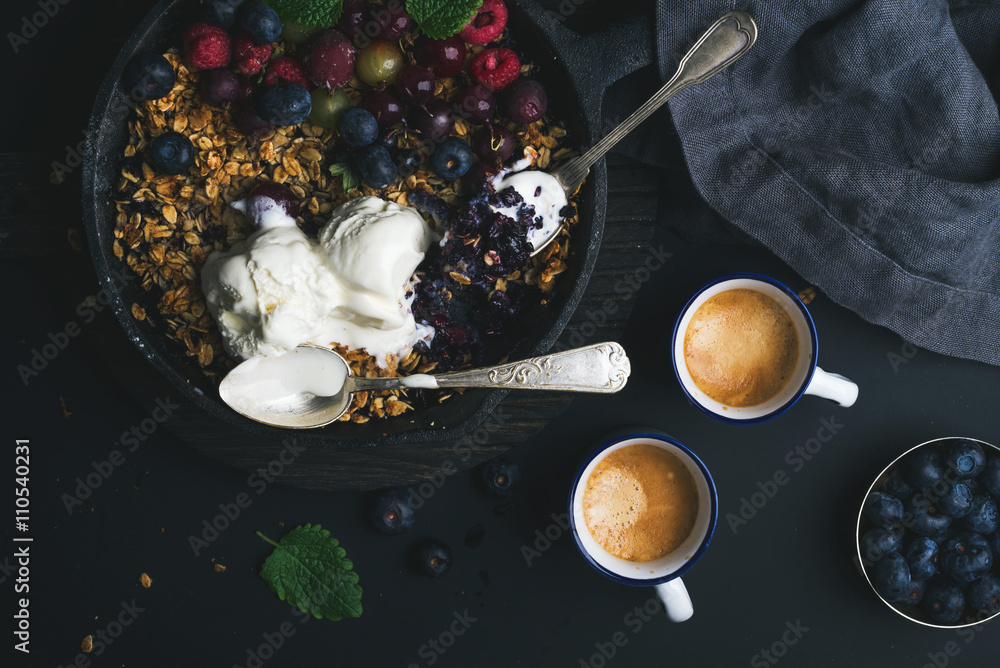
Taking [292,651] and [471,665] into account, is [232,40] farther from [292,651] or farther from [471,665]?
[471,665]

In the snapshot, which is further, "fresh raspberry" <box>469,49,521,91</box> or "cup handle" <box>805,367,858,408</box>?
"cup handle" <box>805,367,858,408</box>

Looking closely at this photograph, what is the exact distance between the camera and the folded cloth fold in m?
1.55

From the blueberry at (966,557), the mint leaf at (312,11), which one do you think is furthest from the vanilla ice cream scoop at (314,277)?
the blueberry at (966,557)

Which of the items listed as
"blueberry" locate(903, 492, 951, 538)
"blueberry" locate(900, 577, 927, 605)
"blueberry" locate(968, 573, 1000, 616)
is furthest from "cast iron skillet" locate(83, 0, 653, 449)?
"blueberry" locate(968, 573, 1000, 616)

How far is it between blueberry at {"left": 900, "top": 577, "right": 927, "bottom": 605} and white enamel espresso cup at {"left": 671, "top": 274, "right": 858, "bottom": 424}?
1.74ft

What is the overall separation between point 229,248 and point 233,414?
376 millimetres

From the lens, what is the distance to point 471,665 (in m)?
1.86

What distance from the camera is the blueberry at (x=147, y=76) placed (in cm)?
139

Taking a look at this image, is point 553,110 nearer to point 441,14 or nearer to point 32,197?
point 441,14

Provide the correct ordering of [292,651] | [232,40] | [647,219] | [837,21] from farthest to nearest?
[292,651] → [647,219] → [837,21] → [232,40]

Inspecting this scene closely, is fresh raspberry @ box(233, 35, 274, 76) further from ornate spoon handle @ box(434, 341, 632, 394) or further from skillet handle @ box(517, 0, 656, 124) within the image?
ornate spoon handle @ box(434, 341, 632, 394)

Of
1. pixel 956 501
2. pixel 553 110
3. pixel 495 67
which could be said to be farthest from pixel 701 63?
pixel 956 501

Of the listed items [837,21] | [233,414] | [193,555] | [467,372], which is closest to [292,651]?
[193,555]

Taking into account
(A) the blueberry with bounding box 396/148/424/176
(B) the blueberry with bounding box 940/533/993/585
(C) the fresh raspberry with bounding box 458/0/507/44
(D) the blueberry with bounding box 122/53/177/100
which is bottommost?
(B) the blueberry with bounding box 940/533/993/585
